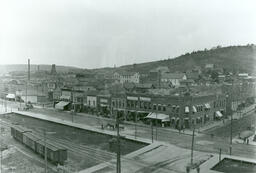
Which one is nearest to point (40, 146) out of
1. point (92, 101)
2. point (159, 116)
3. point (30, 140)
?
point (30, 140)

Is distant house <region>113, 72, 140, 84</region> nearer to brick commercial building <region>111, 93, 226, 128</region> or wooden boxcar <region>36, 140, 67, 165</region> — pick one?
brick commercial building <region>111, 93, 226, 128</region>

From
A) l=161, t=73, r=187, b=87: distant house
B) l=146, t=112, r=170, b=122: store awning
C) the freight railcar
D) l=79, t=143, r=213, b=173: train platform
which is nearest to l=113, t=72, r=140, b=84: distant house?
l=161, t=73, r=187, b=87: distant house

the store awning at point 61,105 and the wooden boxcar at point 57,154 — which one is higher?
the store awning at point 61,105

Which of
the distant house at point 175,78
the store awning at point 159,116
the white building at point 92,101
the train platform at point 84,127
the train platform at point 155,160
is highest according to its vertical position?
the distant house at point 175,78

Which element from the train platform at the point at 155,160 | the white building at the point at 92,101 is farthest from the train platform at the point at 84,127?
the white building at the point at 92,101

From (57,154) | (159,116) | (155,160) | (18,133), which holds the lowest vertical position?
(155,160)

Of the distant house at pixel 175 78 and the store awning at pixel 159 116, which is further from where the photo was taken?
the distant house at pixel 175 78

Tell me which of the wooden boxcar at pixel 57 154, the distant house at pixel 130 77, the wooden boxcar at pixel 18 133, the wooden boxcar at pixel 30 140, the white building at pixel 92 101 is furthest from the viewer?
the distant house at pixel 130 77

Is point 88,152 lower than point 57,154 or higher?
lower

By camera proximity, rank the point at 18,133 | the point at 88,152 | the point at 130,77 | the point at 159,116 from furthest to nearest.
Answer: the point at 130,77, the point at 159,116, the point at 18,133, the point at 88,152

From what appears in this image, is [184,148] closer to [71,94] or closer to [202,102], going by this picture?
[202,102]

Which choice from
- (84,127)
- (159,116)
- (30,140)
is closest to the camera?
(30,140)

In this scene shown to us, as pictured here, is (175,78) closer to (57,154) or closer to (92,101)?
(92,101)

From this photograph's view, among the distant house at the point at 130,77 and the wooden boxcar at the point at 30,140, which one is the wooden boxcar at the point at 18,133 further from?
the distant house at the point at 130,77
